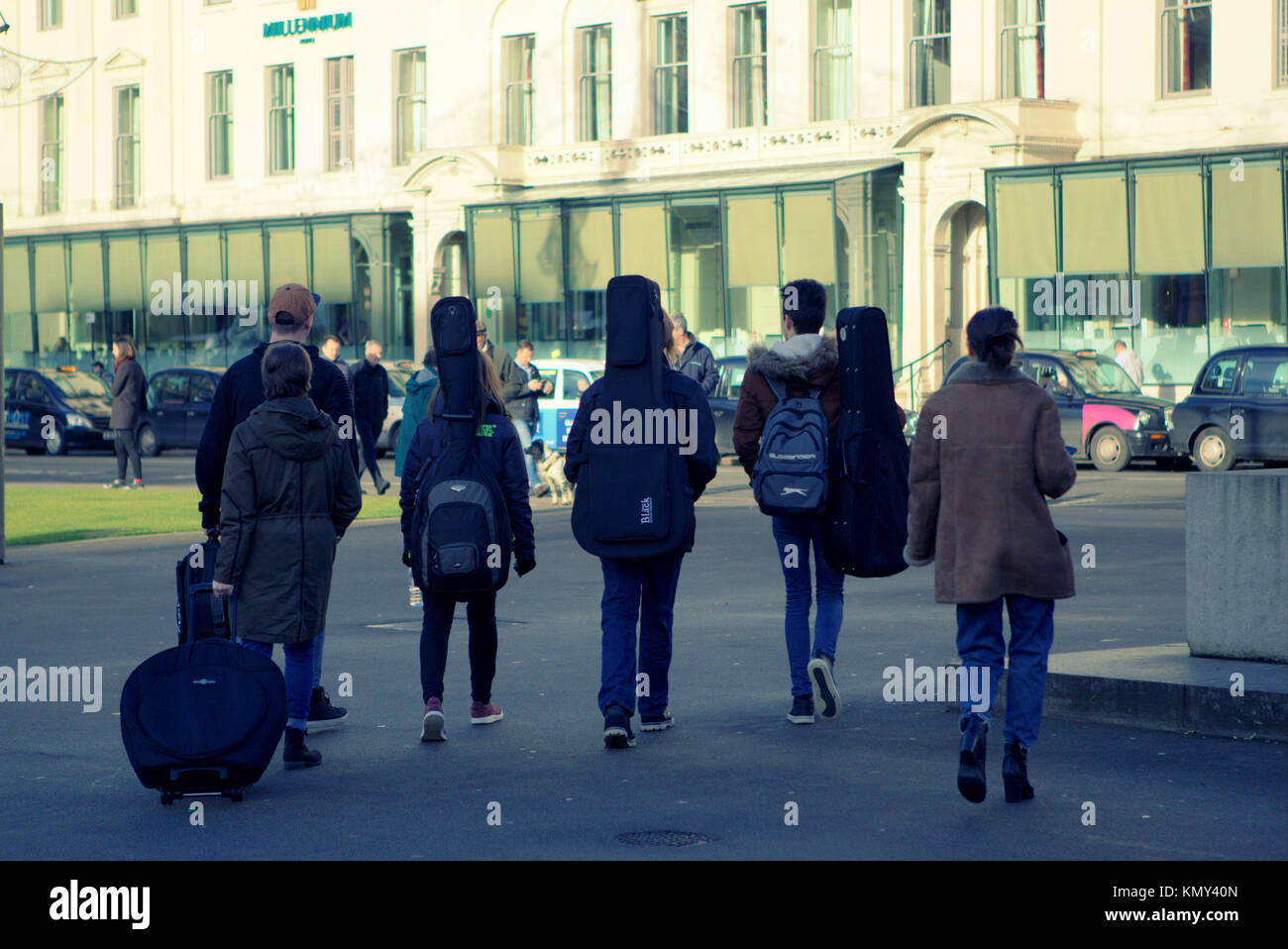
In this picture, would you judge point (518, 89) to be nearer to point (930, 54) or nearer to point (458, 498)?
point (930, 54)

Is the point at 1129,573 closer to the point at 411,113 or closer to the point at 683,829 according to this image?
the point at 683,829

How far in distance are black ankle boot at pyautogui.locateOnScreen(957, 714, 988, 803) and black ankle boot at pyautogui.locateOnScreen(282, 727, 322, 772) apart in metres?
Answer: 2.56

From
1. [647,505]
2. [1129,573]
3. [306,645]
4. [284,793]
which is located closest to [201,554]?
[306,645]

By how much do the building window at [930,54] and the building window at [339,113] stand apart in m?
15.5

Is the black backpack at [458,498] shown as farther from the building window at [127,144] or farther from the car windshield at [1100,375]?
the building window at [127,144]

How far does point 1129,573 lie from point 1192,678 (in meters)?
5.91

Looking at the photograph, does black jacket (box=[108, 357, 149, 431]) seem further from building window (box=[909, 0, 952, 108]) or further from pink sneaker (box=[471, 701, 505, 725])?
building window (box=[909, 0, 952, 108])

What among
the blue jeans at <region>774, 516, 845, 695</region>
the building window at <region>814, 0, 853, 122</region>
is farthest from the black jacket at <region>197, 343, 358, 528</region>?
the building window at <region>814, 0, 853, 122</region>

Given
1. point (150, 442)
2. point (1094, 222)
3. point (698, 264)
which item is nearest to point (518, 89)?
point (698, 264)

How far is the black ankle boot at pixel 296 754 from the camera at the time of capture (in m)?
7.70

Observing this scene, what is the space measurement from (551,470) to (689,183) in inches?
736

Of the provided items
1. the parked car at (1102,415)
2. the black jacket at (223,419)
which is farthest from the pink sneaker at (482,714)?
the parked car at (1102,415)

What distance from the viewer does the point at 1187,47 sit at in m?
33.5

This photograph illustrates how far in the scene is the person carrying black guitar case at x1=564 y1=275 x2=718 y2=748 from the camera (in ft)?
26.1
